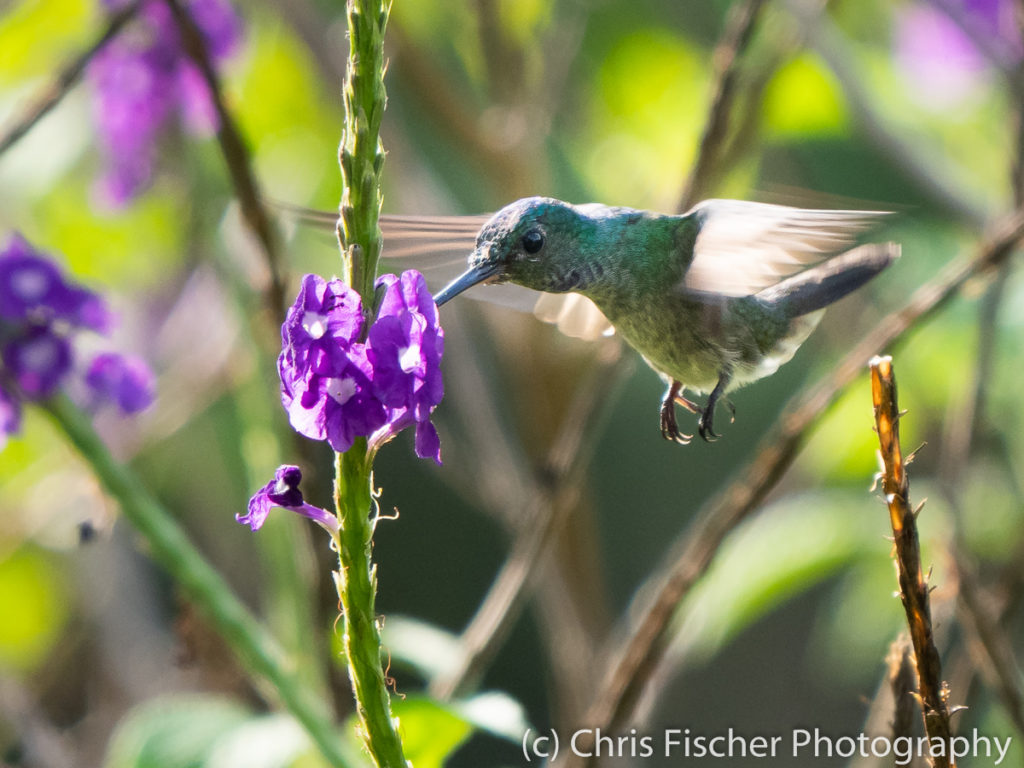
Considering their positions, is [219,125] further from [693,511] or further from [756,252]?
[693,511]

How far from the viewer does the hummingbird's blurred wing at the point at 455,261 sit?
1508 millimetres

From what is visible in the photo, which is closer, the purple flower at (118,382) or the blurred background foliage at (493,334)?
the purple flower at (118,382)

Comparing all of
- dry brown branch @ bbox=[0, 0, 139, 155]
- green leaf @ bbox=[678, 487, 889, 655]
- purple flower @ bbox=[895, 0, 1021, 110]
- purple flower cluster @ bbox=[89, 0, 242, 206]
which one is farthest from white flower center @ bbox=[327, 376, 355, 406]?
purple flower @ bbox=[895, 0, 1021, 110]

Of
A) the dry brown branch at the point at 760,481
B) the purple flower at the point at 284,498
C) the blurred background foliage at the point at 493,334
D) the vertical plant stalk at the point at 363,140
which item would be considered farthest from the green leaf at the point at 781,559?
the vertical plant stalk at the point at 363,140

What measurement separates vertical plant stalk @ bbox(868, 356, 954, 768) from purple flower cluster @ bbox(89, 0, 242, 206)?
61.4 inches

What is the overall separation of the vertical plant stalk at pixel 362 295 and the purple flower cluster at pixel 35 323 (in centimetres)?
68

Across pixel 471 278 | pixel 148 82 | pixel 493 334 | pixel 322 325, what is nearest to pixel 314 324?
pixel 322 325

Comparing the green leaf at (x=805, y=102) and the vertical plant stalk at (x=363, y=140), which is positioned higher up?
A: the green leaf at (x=805, y=102)

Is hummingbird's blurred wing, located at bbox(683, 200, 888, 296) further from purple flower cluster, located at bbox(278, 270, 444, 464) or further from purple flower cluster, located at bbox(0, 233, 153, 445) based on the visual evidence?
purple flower cluster, located at bbox(0, 233, 153, 445)

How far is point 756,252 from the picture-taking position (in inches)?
56.3

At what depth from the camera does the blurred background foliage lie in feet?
6.24

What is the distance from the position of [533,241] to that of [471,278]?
125 millimetres

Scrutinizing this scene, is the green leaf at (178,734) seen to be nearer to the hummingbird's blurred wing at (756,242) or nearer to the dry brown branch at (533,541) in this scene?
the dry brown branch at (533,541)

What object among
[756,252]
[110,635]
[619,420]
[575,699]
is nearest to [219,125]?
[756,252]
